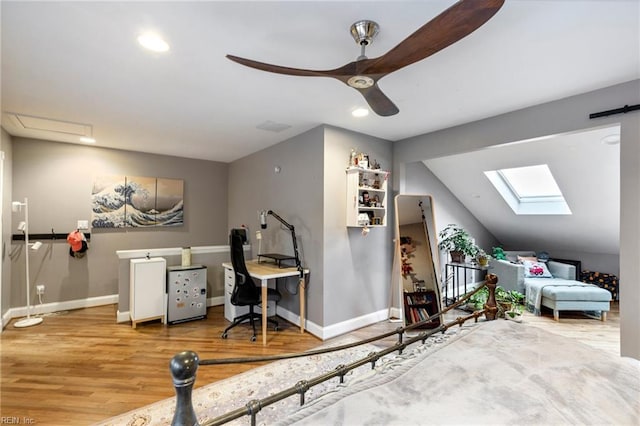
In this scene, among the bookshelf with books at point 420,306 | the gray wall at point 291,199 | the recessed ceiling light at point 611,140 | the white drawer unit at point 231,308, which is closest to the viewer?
the recessed ceiling light at point 611,140

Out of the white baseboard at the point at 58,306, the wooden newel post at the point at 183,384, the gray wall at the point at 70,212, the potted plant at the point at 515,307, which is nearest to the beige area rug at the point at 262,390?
the wooden newel post at the point at 183,384

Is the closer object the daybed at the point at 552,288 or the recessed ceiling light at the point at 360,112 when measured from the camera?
the recessed ceiling light at the point at 360,112

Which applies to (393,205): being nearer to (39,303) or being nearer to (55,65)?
(55,65)

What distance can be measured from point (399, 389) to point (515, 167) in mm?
4122

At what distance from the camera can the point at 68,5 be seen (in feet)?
4.73

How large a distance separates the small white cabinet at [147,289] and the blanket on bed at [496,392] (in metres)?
3.32

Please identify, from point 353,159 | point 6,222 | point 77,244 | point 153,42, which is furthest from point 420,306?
point 6,222

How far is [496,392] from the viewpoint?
42.7 inches

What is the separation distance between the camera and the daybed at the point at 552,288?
387 cm

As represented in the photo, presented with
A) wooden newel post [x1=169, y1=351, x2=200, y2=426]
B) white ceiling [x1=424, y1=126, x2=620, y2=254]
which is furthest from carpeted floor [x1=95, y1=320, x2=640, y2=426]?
white ceiling [x1=424, y1=126, x2=620, y2=254]

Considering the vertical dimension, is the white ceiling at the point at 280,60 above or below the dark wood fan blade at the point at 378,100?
above

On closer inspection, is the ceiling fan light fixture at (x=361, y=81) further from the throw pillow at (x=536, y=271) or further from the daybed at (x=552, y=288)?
the throw pillow at (x=536, y=271)

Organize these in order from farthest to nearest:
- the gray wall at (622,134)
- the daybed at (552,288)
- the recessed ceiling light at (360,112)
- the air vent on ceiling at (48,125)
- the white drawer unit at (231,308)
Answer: the daybed at (552,288) → the white drawer unit at (231,308) → the air vent on ceiling at (48,125) → the recessed ceiling light at (360,112) → the gray wall at (622,134)

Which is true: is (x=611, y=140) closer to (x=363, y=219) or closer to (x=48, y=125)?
(x=363, y=219)
